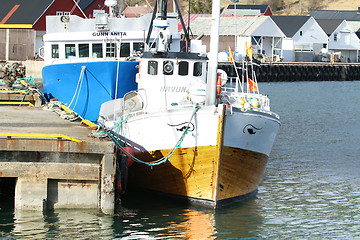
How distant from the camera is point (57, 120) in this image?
56.9 ft

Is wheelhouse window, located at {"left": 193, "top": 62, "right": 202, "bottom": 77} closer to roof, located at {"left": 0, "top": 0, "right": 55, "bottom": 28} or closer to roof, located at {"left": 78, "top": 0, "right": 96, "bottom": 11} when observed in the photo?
roof, located at {"left": 0, "top": 0, "right": 55, "bottom": 28}

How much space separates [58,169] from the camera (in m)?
13.7

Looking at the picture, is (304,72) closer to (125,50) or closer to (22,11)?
(22,11)

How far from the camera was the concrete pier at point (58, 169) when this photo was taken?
13.4 m

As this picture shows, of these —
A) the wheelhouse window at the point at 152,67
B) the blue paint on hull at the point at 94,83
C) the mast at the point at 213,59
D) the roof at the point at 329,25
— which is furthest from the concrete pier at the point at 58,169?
the roof at the point at 329,25

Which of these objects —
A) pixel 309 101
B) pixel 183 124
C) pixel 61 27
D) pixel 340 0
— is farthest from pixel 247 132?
pixel 340 0

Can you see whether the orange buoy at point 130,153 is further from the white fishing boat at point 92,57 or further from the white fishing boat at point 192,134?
the white fishing boat at point 92,57

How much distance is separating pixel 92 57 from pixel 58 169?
911 cm

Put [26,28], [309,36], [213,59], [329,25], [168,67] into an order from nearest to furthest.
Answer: [213,59] → [168,67] → [26,28] → [309,36] → [329,25]

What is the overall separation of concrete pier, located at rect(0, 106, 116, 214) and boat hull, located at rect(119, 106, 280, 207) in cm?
189

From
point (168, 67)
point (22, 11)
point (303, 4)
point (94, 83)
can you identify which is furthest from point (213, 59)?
point (303, 4)

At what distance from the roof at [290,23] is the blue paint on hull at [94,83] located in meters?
63.4

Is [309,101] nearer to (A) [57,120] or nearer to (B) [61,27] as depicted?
(B) [61,27]

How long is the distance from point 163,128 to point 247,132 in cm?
201
